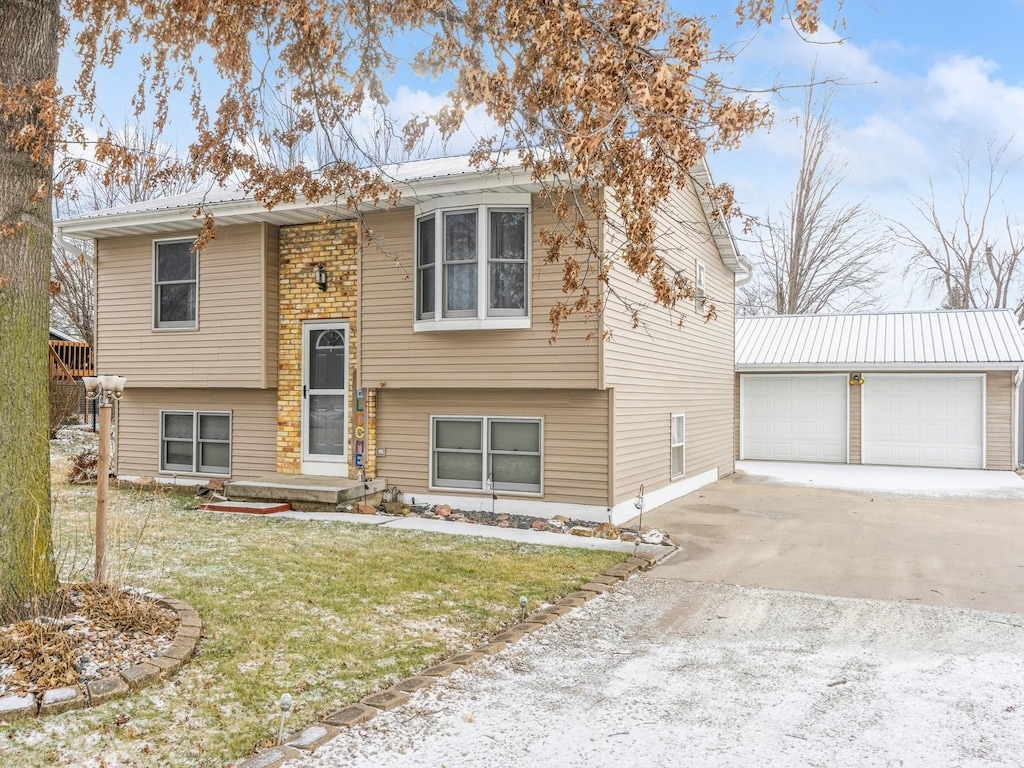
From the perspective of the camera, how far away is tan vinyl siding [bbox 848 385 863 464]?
18.4 m

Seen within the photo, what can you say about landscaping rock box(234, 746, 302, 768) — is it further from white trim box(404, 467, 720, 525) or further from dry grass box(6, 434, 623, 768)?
white trim box(404, 467, 720, 525)

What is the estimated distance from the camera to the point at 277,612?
5.43 metres

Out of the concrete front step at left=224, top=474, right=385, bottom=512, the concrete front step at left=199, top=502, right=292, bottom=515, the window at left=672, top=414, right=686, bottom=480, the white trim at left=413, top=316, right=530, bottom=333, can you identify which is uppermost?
the white trim at left=413, top=316, right=530, bottom=333

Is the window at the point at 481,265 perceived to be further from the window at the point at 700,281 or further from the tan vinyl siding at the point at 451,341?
the window at the point at 700,281

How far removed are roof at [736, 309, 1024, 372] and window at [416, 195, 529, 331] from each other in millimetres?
10765

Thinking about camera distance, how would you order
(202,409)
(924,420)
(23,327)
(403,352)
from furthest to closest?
(924,420) < (202,409) < (403,352) < (23,327)

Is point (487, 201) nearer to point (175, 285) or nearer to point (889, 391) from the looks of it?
point (175, 285)

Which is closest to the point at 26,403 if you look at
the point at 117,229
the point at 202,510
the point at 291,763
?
the point at 291,763

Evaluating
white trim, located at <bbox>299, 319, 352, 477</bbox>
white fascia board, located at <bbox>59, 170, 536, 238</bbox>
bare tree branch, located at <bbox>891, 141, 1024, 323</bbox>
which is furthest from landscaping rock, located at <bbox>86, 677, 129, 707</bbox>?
bare tree branch, located at <bbox>891, 141, 1024, 323</bbox>

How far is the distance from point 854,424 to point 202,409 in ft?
46.5

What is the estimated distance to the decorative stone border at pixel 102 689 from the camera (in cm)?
361

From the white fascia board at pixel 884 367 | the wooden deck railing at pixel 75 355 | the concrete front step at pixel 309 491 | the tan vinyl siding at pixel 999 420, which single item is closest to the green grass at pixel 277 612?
the concrete front step at pixel 309 491

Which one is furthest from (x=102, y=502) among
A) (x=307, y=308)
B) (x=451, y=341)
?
(x=307, y=308)

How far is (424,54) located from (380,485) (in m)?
6.15
